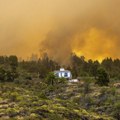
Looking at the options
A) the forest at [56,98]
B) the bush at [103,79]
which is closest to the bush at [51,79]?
the forest at [56,98]

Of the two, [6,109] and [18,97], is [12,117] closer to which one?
[6,109]

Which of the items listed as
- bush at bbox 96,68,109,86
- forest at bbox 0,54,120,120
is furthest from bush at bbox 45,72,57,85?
bush at bbox 96,68,109,86

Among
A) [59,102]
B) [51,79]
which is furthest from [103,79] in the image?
[59,102]

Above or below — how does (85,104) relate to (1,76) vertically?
below

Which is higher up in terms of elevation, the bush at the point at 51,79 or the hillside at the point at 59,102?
the bush at the point at 51,79

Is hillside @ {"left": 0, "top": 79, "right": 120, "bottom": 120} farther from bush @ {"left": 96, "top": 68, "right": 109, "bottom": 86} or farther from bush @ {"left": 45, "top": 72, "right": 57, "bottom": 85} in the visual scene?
bush @ {"left": 96, "top": 68, "right": 109, "bottom": 86}

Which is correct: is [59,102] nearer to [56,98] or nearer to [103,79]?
[56,98]

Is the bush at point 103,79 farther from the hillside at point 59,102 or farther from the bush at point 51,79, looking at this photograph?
the bush at point 51,79

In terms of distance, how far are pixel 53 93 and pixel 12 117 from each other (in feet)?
148

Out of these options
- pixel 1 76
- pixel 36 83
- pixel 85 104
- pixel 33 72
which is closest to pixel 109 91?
pixel 85 104

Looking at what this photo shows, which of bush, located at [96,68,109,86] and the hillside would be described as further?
bush, located at [96,68,109,86]

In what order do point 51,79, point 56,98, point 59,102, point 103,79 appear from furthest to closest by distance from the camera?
point 103,79
point 51,79
point 56,98
point 59,102

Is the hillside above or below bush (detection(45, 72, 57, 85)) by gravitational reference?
below

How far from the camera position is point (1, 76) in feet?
446
